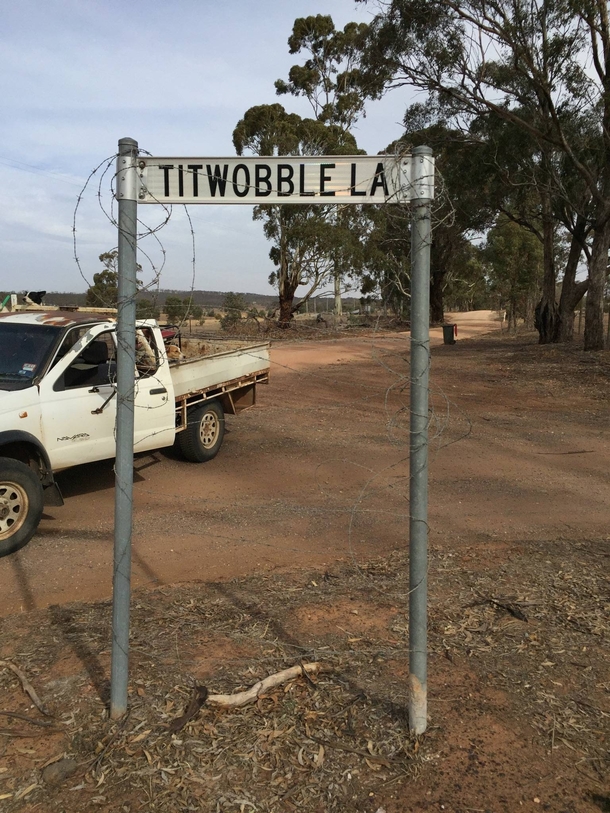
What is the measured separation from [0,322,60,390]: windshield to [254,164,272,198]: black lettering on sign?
12.6ft

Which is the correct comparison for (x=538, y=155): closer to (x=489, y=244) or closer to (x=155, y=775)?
(x=489, y=244)

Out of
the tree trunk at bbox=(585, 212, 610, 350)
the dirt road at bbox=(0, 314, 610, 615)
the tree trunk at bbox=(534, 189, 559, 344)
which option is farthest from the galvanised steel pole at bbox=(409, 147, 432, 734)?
the tree trunk at bbox=(534, 189, 559, 344)

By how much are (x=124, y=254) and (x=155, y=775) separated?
7.20ft

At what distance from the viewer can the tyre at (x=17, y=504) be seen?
18.6 ft

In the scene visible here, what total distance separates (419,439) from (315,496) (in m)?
4.62

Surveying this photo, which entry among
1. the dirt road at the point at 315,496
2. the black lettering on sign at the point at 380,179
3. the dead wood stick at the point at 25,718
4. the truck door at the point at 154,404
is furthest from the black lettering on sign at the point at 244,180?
the truck door at the point at 154,404

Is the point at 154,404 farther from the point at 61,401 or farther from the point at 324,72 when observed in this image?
the point at 324,72

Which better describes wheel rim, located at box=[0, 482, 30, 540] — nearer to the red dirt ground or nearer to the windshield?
the red dirt ground

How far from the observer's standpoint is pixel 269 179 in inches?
123

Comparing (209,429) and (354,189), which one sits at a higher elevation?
Answer: (354,189)

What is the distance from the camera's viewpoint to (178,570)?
5.46 metres

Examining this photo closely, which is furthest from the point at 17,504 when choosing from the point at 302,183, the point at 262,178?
the point at 302,183

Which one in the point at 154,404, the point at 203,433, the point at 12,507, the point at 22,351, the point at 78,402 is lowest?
the point at 12,507

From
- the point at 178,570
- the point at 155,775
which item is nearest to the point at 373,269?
the point at 178,570
